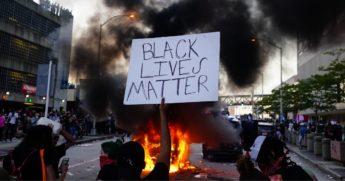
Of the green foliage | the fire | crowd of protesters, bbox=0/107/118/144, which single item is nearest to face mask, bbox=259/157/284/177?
the fire

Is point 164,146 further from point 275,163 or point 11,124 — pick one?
point 11,124

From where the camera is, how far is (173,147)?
934 cm

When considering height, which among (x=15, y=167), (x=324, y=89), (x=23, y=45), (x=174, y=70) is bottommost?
(x=15, y=167)

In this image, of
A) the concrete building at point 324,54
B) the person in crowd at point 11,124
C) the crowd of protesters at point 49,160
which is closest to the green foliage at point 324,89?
the concrete building at point 324,54

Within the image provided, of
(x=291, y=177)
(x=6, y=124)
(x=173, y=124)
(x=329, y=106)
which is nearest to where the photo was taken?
(x=291, y=177)

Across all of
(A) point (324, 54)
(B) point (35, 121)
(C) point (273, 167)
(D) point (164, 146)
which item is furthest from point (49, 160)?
(A) point (324, 54)

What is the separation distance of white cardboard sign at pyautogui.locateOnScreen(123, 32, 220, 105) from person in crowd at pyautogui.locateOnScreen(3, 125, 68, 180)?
5.17 ft

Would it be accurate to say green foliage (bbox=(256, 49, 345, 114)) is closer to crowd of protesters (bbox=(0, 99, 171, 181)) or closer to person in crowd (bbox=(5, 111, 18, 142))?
person in crowd (bbox=(5, 111, 18, 142))

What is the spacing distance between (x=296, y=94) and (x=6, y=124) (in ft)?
74.1

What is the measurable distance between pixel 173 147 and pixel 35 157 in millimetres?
A: 6192

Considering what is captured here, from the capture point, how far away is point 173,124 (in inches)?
370

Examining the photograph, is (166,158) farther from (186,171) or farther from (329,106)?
(329,106)

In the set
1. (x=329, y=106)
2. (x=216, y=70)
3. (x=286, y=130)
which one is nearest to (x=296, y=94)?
(x=286, y=130)

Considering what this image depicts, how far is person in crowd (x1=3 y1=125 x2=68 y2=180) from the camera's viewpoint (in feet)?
10.7
